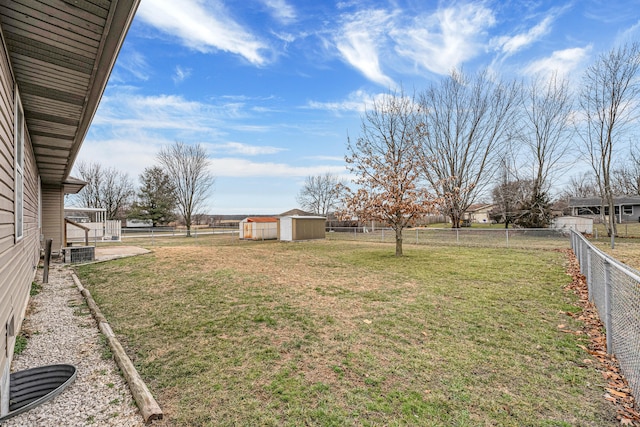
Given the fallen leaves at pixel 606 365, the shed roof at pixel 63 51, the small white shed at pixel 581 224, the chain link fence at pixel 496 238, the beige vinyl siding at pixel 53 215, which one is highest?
the shed roof at pixel 63 51

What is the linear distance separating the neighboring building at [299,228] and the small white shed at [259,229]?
130cm

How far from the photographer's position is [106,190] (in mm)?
35500

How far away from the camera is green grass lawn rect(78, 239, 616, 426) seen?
232 centimetres

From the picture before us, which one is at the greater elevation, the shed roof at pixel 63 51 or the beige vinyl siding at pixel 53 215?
the shed roof at pixel 63 51

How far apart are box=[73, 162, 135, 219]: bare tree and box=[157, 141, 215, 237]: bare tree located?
42.0ft

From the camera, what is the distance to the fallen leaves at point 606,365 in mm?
2258

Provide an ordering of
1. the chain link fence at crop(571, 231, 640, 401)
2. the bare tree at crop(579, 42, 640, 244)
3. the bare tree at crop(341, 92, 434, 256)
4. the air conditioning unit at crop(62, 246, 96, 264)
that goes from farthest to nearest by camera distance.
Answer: the bare tree at crop(579, 42, 640, 244)
the bare tree at crop(341, 92, 434, 256)
the air conditioning unit at crop(62, 246, 96, 264)
the chain link fence at crop(571, 231, 640, 401)

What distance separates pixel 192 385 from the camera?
2.70 metres

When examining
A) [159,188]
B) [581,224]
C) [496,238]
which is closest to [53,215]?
[496,238]

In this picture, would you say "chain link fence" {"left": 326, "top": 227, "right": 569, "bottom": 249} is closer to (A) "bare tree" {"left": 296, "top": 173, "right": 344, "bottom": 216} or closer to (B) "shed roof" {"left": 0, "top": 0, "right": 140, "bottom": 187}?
(B) "shed roof" {"left": 0, "top": 0, "right": 140, "bottom": 187}

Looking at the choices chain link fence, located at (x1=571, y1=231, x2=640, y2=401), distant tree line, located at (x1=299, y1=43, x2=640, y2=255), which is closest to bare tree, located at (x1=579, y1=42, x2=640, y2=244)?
distant tree line, located at (x1=299, y1=43, x2=640, y2=255)

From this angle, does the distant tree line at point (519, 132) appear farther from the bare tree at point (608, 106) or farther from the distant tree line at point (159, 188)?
the distant tree line at point (159, 188)

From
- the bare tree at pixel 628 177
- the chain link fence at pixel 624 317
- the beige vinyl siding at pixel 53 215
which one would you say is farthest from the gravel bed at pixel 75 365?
Answer: the bare tree at pixel 628 177

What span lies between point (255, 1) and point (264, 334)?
30.0ft
